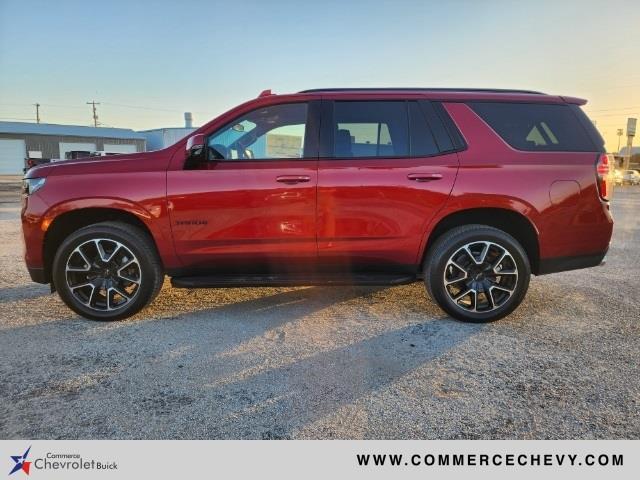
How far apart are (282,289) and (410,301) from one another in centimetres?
136

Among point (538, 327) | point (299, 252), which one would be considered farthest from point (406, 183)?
point (538, 327)

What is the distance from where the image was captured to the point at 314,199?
3484mm

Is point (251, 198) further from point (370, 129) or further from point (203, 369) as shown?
point (203, 369)

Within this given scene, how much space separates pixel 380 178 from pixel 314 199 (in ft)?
1.87

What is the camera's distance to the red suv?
3.48m

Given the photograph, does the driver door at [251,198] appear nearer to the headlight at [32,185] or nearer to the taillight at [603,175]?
the headlight at [32,185]

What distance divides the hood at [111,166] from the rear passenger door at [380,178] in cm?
133

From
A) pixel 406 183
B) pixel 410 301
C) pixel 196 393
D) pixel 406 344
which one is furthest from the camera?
pixel 410 301

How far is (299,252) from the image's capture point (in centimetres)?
358

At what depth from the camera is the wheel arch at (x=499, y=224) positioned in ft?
11.9

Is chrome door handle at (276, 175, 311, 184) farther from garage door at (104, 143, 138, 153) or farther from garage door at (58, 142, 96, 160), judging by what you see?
garage door at (104, 143, 138, 153)

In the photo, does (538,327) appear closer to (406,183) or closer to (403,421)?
(406,183)
